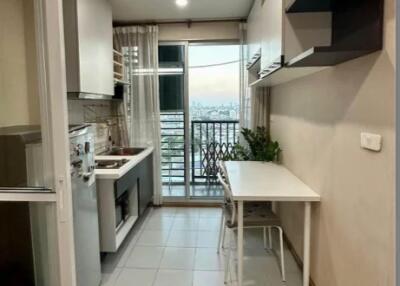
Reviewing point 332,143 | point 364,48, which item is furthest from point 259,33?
point 364,48

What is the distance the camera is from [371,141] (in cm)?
160

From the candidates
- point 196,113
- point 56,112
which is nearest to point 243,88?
point 196,113

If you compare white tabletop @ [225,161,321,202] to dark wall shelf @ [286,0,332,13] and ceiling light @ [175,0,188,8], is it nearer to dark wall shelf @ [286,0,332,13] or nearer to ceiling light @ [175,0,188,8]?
dark wall shelf @ [286,0,332,13]

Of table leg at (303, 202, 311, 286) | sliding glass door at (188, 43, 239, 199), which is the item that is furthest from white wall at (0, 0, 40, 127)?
sliding glass door at (188, 43, 239, 199)

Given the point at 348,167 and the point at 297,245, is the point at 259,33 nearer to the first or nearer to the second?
the point at 348,167

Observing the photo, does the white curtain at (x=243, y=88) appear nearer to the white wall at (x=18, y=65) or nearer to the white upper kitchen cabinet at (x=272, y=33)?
the white upper kitchen cabinet at (x=272, y=33)

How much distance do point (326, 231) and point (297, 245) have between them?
30.9 inches

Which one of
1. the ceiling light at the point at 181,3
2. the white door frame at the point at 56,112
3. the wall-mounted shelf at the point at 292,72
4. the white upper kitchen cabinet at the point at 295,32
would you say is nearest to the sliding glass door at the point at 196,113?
the ceiling light at the point at 181,3

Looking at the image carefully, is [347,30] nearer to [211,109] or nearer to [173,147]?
[211,109]

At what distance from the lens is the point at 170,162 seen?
4.89 meters

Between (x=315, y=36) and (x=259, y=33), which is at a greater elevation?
(x=259, y=33)

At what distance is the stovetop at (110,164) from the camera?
311 cm

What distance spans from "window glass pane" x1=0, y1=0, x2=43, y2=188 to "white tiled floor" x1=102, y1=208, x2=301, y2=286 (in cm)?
126

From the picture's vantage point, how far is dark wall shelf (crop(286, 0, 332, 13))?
186 centimetres
